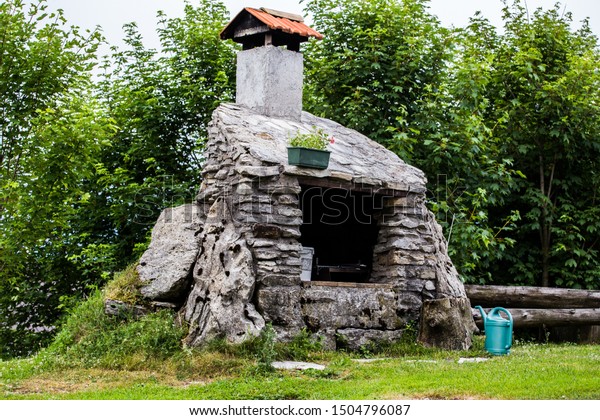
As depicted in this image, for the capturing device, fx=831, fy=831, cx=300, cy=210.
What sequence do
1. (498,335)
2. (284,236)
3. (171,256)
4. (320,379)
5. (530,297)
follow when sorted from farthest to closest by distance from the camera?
1. (530,297)
2. (171,256)
3. (498,335)
4. (284,236)
5. (320,379)

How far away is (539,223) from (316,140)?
7.32 meters

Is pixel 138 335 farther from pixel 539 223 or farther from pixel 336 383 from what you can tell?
pixel 539 223

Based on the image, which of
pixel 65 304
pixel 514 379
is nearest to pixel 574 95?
pixel 514 379

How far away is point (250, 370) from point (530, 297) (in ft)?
21.5

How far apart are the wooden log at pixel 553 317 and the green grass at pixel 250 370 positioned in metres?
1.92

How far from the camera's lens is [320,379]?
853 centimetres

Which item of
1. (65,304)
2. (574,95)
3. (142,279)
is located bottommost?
(65,304)

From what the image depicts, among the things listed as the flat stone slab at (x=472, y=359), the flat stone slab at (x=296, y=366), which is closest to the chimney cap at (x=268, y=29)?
the flat stone slab at (x=296, y=366)

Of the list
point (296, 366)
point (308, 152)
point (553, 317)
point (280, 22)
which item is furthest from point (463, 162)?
point (296, 366)

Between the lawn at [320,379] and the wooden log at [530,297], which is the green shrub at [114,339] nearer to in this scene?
the lawn at [320,379]

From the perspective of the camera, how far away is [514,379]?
8.25m

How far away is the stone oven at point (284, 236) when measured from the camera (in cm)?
1026

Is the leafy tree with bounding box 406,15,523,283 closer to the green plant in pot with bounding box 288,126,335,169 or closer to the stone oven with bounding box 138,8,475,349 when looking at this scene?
the stone oven with bounding box 138,8,475,349

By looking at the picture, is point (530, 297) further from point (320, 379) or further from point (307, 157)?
point (320, 379)
